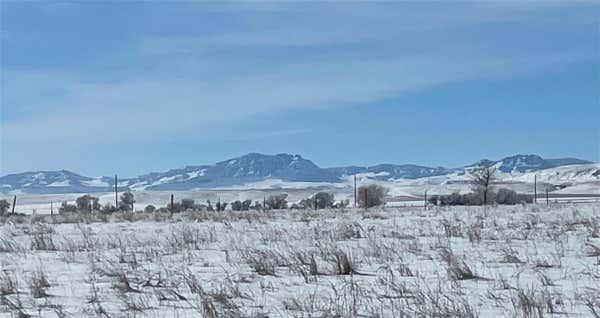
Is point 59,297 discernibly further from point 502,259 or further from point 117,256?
point 502,259

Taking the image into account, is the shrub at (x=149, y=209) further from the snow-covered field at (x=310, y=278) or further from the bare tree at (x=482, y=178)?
the bare tree at (x=482, y=178)

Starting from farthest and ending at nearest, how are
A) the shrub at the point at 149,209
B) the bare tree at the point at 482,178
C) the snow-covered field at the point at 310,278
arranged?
the bare tree at the point at 482,178 < the shrub at the point at 149,209 < the snow-covered field at the point at 310,278

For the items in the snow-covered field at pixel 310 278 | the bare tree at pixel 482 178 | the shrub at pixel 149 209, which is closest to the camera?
the snow-covered field at pixel 310 278

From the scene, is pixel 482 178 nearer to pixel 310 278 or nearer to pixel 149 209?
pixel 149 209

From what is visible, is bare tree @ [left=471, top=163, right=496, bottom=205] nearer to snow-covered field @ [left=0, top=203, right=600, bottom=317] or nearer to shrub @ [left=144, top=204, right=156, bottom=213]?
shrub @ [left=144, top=204, right=156, bottom=213]

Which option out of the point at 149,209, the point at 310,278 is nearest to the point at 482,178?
the point at 149,209

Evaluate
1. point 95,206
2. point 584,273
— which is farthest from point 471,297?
point 95,206

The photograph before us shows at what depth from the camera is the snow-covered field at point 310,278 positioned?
6371 millimetres

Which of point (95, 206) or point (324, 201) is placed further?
point (324, 201)

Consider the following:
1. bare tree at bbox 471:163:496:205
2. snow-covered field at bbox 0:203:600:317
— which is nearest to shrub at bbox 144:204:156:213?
snow-covered field at bbox 0:203:600:317

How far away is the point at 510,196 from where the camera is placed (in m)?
75.8

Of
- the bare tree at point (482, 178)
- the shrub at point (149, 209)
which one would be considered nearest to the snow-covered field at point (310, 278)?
the shrub at point (149, 209)

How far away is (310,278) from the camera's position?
26.9ft

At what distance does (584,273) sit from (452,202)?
6113 centimetres
